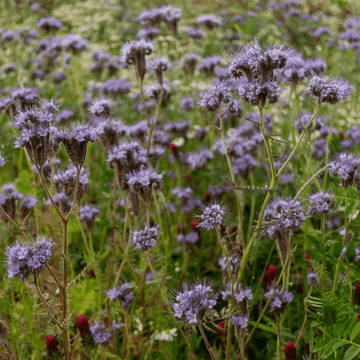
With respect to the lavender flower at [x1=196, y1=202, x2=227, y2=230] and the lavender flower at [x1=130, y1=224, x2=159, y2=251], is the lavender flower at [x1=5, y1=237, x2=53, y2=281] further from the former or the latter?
the lavender flower at [x1=196, y1=202, x2=227, y2=230]

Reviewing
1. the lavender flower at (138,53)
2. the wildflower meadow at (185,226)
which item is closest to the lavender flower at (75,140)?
the wildflower meadow at (185,226)

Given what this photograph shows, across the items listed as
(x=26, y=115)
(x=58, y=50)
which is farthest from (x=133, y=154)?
(x=58, y=50)

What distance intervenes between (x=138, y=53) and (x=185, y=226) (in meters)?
1.66

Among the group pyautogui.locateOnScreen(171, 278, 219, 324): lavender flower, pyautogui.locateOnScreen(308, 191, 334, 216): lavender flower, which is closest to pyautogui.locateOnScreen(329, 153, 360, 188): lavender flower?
pyautogui.locateOnScreen(308, 191, 334, 216): lavender flower

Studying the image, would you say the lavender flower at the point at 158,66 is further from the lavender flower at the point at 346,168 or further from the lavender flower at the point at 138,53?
the lavender flower at the point at 346,168

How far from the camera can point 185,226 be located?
3627mm

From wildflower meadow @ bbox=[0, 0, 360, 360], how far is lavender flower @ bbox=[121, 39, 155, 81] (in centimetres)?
1

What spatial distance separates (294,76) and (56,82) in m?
5.34

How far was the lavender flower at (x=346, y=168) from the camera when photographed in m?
1.95

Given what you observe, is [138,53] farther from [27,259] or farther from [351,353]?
[351,353]

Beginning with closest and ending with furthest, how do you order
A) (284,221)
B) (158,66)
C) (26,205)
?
(284,221), (26,205), (158,66)

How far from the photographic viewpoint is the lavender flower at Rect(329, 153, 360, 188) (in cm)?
195

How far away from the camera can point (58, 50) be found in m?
6.09

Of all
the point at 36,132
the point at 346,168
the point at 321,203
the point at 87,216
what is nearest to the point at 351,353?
the point at 321,203
